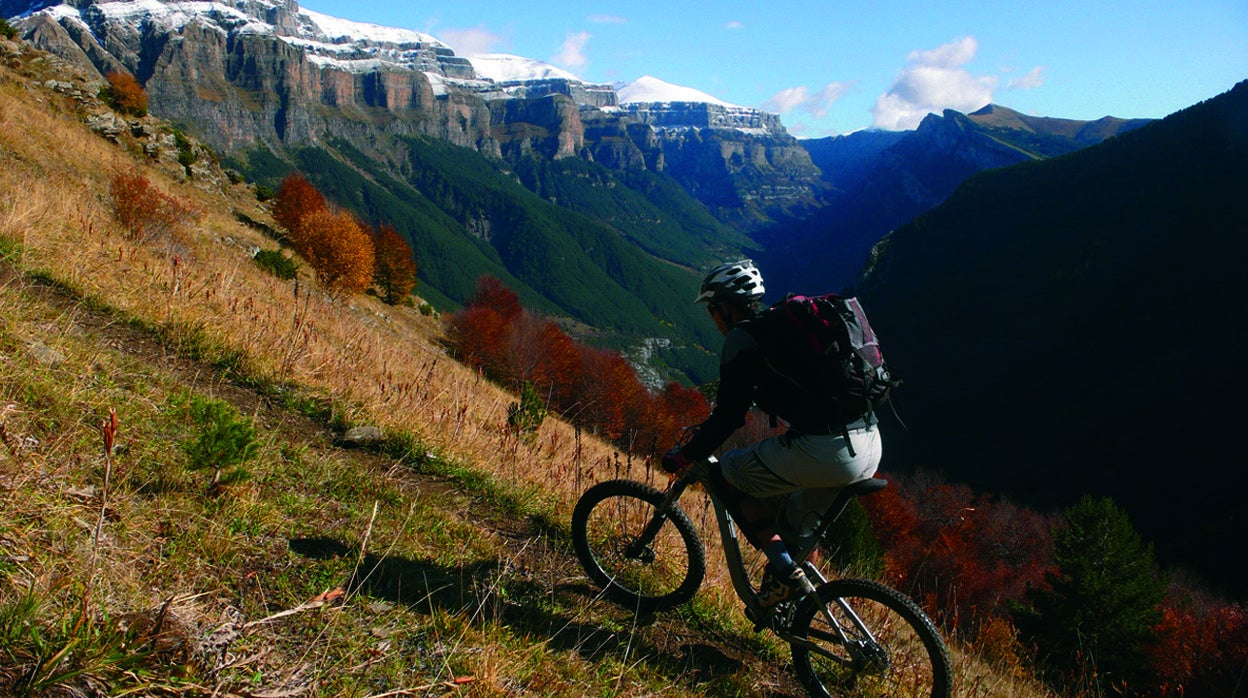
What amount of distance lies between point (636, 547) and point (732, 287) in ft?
6.49

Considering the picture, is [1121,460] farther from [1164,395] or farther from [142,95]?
[142,95]

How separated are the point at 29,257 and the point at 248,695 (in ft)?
20.8

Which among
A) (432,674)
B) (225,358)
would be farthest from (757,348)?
(225,358)

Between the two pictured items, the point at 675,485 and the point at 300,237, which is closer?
the point at 675,485

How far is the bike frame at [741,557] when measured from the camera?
3756mm

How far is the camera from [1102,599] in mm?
23609

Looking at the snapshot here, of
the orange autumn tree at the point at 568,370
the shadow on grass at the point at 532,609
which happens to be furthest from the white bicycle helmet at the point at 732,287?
the orange autumn tree at the point at 568,370

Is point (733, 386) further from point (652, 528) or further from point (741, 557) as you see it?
point (652, 528)

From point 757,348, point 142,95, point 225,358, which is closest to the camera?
point 757,348

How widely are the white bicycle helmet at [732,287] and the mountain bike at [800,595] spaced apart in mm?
1097

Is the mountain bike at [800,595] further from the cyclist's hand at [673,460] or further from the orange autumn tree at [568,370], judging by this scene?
the orange autumn tree at [568,370]

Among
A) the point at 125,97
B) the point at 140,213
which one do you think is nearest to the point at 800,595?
the point at 140,213

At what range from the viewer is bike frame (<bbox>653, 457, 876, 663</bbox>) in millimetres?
3756

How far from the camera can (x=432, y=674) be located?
2.78m
